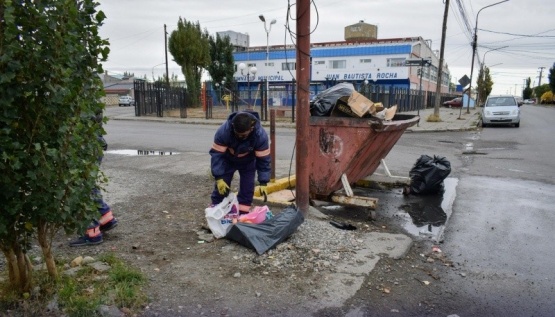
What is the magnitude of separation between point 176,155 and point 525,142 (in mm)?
11054

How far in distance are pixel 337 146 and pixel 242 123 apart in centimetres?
160

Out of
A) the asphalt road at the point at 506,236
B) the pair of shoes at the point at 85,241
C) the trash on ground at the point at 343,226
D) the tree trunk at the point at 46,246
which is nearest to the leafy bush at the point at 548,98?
the asphalt road at the point at 506,236

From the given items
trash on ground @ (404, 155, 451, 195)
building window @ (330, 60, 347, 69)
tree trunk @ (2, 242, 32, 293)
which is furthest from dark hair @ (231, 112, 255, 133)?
building window @ (330, 60, 347, 69)

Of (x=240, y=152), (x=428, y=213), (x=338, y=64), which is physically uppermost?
(x=338, y=64)

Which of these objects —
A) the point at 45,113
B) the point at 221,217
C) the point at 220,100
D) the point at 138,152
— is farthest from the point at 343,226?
the point at 220,100

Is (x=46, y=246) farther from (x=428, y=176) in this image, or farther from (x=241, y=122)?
(x=428, y=176)

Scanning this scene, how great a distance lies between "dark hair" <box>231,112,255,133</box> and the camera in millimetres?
4023

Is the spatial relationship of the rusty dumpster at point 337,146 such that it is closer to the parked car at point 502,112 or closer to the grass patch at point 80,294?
the grass patch at point 80,294

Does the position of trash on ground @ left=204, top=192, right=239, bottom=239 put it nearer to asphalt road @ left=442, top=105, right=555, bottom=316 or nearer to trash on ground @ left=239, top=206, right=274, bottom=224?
trash on ground @ left=239, top=206, right=274, bottom=224

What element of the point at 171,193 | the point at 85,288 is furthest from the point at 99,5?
the point at 171,193

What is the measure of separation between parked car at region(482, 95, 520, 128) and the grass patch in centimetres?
2018

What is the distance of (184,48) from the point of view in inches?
1191

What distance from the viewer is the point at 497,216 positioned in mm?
5434

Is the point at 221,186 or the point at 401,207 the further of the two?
the point at 401,207
